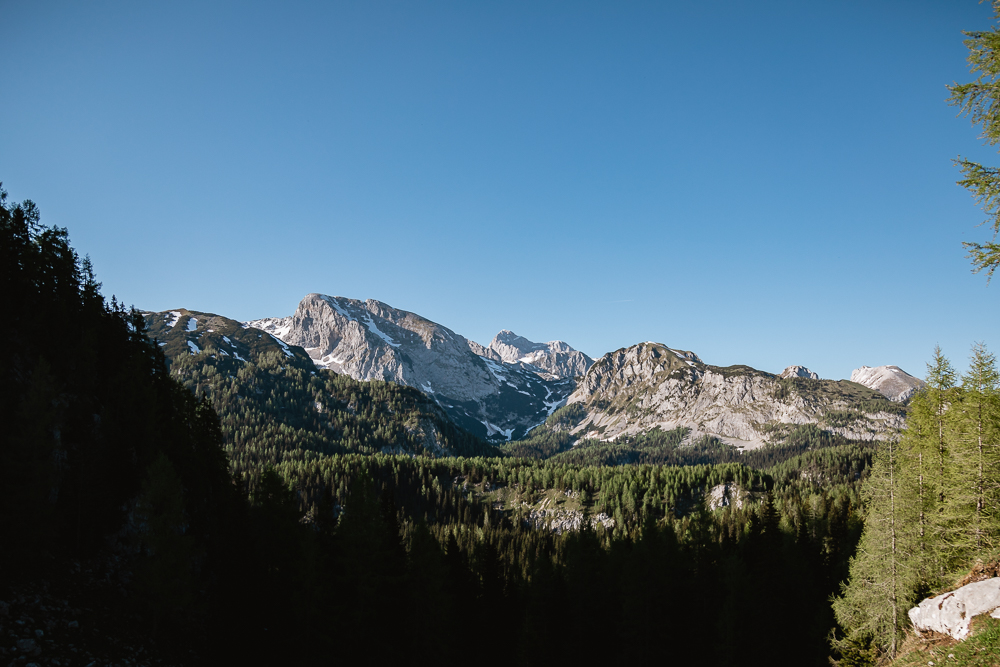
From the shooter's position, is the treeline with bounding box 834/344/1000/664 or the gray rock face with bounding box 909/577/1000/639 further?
the treeline with bounding box 834/344/1000/664

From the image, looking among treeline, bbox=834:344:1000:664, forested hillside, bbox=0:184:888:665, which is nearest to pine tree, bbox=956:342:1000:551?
treeline, bbox=834:344:1000:664

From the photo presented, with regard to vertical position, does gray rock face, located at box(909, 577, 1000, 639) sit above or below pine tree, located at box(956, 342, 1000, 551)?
below

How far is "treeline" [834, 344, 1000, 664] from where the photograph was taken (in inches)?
1030

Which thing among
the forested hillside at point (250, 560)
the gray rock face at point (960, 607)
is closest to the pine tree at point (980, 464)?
the gray rock face at point (960, 607)

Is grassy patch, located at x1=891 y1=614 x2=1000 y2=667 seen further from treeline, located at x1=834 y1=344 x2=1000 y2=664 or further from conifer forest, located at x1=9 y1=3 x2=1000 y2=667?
treeline, located at x1=834 y1=344 x2=1000 y2=664

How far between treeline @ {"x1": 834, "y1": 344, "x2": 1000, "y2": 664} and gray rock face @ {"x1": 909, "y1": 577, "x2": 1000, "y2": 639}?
2.89m

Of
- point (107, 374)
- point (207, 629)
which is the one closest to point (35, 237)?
point (107, 374)

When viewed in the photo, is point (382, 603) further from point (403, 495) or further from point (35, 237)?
point (403, 495)

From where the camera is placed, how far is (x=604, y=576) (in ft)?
184

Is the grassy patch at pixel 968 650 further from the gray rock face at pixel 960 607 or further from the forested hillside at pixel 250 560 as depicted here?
the forested hillside at pixel 250 560

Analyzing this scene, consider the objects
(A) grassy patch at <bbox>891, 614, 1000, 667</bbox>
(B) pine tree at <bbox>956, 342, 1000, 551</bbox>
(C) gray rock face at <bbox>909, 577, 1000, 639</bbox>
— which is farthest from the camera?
(B) pine tree at <bbox>956, 342, 1000, 551</bbox>

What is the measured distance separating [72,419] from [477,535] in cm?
8225

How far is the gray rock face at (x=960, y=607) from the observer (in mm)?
20725

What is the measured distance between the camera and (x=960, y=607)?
22.0m
